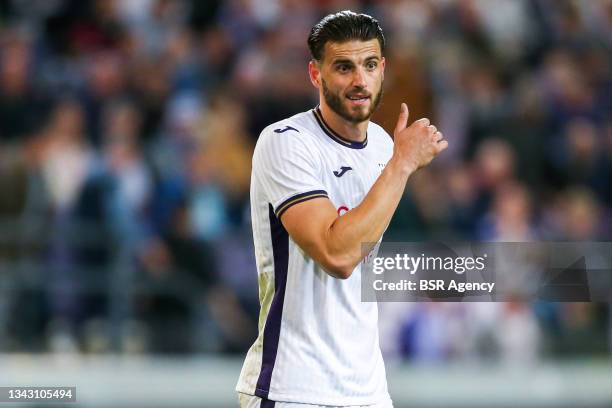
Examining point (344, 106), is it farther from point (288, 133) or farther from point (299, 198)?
point (299, 198)

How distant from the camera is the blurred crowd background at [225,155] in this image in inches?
323

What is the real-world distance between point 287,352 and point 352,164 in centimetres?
68

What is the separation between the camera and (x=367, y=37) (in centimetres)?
392

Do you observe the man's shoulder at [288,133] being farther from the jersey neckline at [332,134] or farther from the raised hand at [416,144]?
the raised hand at [416,144]

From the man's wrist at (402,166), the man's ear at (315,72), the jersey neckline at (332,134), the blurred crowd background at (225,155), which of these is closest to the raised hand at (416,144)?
the man's wrist at (402,166)

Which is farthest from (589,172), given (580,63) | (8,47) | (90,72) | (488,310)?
(8,47)

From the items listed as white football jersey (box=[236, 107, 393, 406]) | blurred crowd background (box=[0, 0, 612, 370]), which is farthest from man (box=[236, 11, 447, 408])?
blurred crowd background (box=[0, 0, 612, 370])

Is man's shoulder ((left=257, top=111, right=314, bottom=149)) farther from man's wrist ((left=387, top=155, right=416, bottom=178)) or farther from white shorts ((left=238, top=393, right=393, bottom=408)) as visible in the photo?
white shorts ((left=238, top=393, right=393, bottom=408))

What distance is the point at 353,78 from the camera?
3.85 meters

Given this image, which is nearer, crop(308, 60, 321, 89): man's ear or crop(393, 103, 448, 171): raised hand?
crop(393, 103, 448, 171): raised hand

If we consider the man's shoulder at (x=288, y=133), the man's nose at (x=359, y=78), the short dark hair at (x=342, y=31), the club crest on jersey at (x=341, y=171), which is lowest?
the club crest on jersey at (x=341, y=171)

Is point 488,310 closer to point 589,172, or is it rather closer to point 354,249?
point 589,172

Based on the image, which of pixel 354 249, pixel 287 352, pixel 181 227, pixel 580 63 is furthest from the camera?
pixel 580 63

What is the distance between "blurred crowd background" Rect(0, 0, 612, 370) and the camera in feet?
26.9
